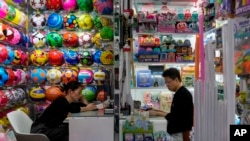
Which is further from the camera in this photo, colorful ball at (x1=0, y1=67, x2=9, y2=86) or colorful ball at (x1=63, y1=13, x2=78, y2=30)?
colorful ball at (x1=63, y1=13, x2=78, y2=30)

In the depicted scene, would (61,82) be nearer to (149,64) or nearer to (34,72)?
(34,72)

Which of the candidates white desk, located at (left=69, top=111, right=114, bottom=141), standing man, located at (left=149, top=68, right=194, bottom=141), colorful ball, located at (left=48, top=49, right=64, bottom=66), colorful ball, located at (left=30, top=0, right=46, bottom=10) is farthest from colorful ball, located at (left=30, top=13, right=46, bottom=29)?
standing man, located at (left=149, top=68, right=194, bottom=141)

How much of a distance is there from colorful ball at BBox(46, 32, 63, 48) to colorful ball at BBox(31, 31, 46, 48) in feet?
0.31

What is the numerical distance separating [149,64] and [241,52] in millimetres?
4121

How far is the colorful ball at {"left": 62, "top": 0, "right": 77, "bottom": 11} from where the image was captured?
4.88 meters

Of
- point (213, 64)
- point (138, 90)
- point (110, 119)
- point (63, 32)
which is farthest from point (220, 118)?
point (63, 32)

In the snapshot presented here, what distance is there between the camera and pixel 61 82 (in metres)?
4.97

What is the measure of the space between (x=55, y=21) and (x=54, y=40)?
1.01 feet

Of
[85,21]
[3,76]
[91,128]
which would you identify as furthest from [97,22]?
[91,128]

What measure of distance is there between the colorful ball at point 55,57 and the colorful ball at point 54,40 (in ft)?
0.38

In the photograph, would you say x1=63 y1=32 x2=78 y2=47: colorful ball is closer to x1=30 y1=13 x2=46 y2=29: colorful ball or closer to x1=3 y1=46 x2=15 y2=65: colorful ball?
x1=30 y1=13 x2=46 y2=29: colorful ball

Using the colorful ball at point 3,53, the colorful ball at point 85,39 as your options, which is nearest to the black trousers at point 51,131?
the colorful ball at point 3,53

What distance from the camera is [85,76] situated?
4898 millimetres

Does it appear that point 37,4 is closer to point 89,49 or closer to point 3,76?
point 89,49
